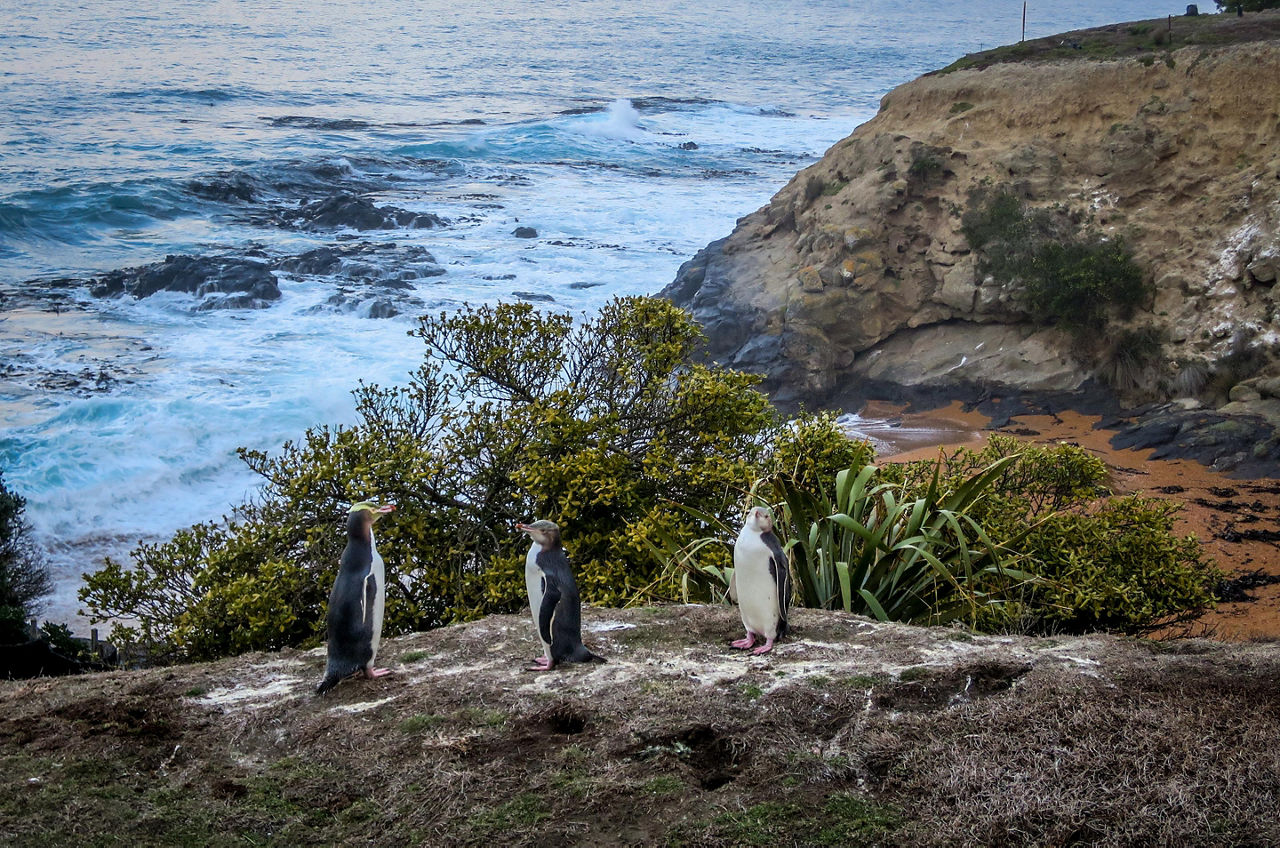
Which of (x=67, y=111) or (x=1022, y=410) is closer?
(x=1022, y=410)

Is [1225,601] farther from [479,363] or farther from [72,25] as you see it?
[72,25]

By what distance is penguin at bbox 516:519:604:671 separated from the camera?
5.32 meters

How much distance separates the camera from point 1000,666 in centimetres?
500

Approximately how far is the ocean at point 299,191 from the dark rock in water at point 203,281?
95mm

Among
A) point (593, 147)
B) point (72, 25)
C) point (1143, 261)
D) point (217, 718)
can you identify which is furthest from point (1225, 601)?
point (72, 25)

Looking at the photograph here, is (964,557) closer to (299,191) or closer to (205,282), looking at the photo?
(205,282)

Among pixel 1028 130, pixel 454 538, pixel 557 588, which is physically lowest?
pixel 454 538

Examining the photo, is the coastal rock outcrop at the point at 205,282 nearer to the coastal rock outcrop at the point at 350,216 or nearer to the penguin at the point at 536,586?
the coastal rock outcrop at the point at 350,216

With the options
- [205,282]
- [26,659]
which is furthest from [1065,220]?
[205,282]

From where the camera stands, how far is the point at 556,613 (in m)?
5.36

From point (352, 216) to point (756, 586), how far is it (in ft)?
115

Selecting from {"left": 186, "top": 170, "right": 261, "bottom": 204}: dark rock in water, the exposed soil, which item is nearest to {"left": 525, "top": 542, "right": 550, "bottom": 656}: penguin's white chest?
the exposed soil

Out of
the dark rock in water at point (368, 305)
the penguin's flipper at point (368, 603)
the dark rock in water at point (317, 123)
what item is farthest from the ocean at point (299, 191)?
the penguin's flipper at point (368, 603)

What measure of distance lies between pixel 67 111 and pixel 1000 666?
179ft
